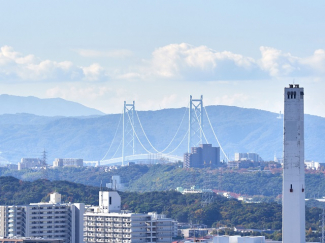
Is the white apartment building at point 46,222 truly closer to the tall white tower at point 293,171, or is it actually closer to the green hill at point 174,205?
the tall white tower at point 293,171

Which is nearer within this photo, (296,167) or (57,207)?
(296,167)

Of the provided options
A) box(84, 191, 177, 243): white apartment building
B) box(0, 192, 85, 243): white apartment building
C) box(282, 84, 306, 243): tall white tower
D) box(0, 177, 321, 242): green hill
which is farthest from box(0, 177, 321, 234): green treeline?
box(282, 84, 306, 243): tall white tower

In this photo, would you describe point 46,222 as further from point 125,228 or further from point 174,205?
point 174,205

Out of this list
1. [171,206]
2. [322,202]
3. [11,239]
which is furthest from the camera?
[322,202]

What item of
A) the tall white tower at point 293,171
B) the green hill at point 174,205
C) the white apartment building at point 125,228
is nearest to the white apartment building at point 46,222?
the white apartment building at point 125,228

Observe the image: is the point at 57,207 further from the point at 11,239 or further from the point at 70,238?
the point at 11,239

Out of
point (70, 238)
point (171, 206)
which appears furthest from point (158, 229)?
point (171, 206)
